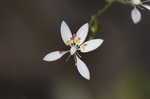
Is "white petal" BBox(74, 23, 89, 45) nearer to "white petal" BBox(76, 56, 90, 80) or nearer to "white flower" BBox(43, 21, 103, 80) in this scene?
"white flower" BBox(43, 21, 103, 80)

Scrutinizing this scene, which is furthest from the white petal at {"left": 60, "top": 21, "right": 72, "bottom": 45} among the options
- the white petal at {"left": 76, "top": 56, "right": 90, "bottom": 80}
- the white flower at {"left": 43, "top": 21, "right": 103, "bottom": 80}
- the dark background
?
the dark background

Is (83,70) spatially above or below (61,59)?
below

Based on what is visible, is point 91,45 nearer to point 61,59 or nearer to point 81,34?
point 81,34

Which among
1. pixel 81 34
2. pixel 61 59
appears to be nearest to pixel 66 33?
pixel 81 34

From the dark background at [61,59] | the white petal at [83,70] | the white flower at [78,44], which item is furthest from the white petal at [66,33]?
the dark background at [61,59]

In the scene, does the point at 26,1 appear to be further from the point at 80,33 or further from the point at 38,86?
the point at 80,33

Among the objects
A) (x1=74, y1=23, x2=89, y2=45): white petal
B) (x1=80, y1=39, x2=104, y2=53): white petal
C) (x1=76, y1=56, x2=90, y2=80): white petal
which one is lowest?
(x1=76, y1=56, x2=90, y2=80): white petal

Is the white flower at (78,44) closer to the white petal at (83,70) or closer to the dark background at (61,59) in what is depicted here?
the white petal at (83,70)

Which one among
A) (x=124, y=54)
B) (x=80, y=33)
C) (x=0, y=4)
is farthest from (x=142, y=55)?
(x=80, y=33)
